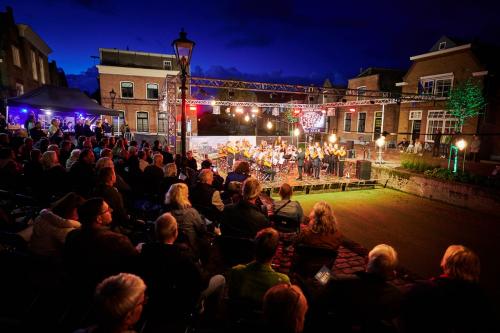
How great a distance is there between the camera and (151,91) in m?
30.4

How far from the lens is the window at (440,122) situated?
2217 cm

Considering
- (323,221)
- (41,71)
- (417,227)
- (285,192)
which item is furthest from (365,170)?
(41,71)

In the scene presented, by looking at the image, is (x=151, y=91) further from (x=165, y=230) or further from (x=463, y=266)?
(x=463, y=266)

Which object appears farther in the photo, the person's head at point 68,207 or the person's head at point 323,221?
the person's head at point 323,221

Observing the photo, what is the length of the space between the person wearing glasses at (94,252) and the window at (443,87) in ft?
85.6

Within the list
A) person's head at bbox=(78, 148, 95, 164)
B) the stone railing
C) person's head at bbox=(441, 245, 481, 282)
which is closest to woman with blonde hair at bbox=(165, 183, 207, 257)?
person's head at bbox=(441, 245, 481, 282)

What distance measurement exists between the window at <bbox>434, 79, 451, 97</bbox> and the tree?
7.24 feet

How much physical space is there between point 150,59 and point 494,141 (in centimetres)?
2988

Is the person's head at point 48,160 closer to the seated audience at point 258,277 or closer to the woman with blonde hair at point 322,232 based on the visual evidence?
the seated audience at point 258,277

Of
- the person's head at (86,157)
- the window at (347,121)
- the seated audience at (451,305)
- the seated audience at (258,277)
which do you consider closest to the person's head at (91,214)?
the seated audience at (258,277)

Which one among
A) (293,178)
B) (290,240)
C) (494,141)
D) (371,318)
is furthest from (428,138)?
(371,318)

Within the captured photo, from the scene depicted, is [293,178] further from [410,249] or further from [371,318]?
[371,318]

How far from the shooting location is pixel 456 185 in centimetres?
1220

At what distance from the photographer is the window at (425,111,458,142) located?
22.2 meters
